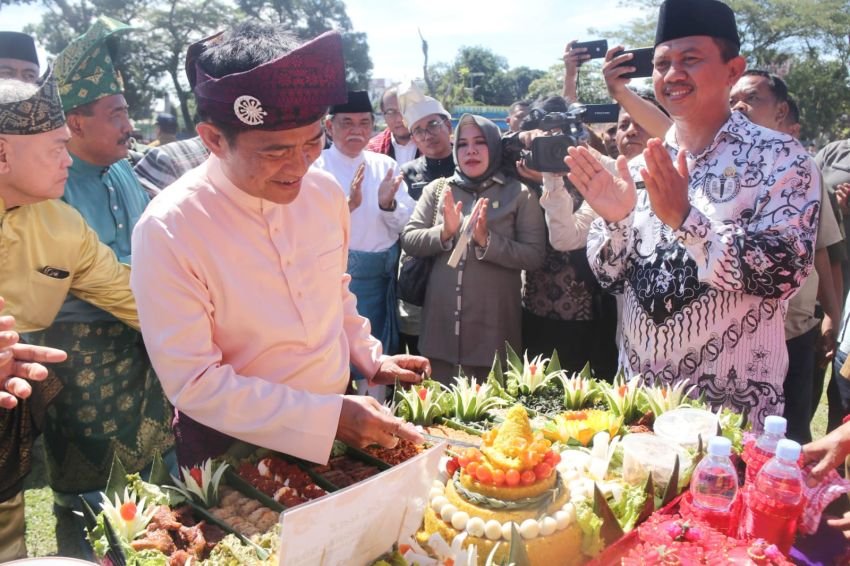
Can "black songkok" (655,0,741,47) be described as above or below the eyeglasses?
above

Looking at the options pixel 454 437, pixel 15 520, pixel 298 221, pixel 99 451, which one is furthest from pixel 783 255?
pixel 99 451

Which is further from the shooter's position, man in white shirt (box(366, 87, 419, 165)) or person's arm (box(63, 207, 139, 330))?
man in white shirt (box(366, 87, 419, 165))

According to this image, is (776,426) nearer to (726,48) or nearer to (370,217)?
(726,48)

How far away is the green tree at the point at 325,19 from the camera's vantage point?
42906mm

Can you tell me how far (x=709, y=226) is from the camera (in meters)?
2.03

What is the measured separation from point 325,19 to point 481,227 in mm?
47004

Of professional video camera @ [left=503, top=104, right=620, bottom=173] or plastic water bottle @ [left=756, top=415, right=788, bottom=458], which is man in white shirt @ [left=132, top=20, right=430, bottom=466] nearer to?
plastic water bottle @ [left=756, top=415, right=788, bottom=458]

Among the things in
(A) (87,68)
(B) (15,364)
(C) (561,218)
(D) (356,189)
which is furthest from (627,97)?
(B) (15,364)

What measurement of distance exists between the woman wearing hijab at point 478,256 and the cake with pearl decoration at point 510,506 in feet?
7.35

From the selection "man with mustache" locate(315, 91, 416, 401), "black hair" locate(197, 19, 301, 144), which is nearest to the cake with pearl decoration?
"black hair" locate(197, 19, 301, 144)

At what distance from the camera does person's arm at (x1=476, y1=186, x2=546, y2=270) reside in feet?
12.1

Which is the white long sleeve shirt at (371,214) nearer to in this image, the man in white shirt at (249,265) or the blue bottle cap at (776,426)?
the man in white shirt at (249,265)

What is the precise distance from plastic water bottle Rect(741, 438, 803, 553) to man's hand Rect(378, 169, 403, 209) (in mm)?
3334

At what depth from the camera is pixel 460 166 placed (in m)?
3.97
